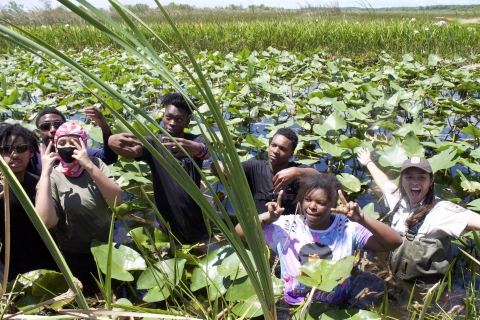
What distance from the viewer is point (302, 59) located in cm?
695

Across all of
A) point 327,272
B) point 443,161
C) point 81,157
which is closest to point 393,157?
point 443,161

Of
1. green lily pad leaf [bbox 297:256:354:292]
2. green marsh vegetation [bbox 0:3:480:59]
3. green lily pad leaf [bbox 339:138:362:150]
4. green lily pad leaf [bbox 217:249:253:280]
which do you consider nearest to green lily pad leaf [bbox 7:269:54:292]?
green lily pad leaf [bbox 217:249:253:280]

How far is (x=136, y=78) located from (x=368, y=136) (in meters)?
3.42

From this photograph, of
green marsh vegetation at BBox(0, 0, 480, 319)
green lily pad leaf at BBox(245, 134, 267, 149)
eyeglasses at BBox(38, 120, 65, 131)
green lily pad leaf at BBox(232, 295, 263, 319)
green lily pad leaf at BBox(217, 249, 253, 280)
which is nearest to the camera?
green marsh vegetation at BBox(0, 0, 480, 319)

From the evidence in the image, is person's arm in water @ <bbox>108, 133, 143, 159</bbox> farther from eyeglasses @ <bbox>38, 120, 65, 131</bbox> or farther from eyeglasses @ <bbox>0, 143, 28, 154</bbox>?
eyeglasses @ <bbox>0, 143, 28, 154</bbox>

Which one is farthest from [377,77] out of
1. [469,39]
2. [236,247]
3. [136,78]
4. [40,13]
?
[40,13]

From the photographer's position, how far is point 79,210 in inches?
79.1

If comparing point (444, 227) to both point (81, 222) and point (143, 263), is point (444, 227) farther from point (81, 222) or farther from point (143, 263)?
point (81, 222)

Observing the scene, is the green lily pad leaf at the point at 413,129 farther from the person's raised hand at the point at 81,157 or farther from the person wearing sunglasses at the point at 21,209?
the person wearing sunglasses at the point at 21,209

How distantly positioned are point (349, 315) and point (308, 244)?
423mm

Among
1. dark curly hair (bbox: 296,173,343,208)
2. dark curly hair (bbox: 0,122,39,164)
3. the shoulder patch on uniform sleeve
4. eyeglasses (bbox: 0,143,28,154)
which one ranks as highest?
dark curly hair (bbox: 0,122,39,164)

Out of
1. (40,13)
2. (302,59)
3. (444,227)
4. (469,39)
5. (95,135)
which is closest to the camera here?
(444,227)

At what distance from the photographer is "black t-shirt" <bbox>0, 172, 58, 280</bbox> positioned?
75.0 inches

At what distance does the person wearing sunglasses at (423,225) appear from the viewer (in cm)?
205
